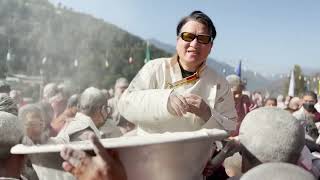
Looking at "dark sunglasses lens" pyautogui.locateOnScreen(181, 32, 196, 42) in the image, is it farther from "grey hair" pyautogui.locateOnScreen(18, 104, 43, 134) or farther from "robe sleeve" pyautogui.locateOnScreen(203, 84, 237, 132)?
"grey hair" pyautogui.locateOnScreen(18, 104, 43, 134)

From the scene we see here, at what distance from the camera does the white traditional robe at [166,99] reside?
2.22 meters

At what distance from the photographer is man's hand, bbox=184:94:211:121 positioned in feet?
7.16

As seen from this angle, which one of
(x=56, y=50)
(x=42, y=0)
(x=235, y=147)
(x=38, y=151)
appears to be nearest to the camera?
(x=38, y=151)

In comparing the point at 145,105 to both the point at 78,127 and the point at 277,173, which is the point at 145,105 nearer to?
the point at 277,173

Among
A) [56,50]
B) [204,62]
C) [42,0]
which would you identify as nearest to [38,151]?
[204,62]

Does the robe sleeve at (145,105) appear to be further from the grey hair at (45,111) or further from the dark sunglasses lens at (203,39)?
the grey hair at (45,111)

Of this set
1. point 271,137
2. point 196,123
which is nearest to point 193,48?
point 196,123

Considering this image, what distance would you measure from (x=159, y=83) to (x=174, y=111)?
40cm

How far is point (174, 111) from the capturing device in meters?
2.19

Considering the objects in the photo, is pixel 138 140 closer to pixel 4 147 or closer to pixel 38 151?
pixel 38 151

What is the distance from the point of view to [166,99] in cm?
216

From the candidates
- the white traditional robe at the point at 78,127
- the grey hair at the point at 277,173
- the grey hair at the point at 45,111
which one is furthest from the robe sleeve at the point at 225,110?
the grey hair at the point at 45,111

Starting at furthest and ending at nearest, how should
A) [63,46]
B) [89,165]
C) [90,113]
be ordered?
[63,46]
[90,113]
[89,165]

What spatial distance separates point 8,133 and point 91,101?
9.65 ft
